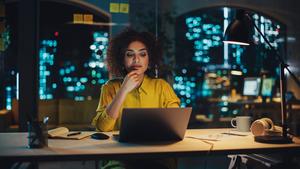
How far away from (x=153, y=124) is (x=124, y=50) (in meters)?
0.90

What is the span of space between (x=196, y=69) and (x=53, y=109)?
11.0 ft

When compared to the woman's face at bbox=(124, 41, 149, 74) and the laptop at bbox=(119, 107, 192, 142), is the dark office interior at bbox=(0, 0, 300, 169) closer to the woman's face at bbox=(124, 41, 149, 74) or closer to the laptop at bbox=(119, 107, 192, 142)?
the woman's face at bbox=(124, 41, 149, 74)

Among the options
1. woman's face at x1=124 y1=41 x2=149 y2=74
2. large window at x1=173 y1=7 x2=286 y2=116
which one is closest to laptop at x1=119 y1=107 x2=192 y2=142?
woman's face at x1=124 y1=41 x2=149 y2=74

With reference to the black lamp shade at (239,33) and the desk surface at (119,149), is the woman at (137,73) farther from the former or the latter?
the black lamp shade at (239,33)

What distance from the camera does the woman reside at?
247 centimetres

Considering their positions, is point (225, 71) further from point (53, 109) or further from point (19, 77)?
point (19, 77)

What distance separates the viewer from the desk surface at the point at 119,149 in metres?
1.56

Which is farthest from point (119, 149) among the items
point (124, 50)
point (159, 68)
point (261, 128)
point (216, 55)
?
point (216, 55)

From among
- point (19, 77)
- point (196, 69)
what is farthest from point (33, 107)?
point (196, 69)

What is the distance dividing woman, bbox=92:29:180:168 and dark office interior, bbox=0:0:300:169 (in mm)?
276

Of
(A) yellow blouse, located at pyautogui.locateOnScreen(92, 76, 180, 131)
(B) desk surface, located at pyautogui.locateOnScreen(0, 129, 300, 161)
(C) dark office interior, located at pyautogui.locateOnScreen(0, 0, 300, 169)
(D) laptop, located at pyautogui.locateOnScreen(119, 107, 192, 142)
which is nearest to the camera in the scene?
(B) desk surface, located at pyautogui.locateOnScreen(0, 129, 300, 161)

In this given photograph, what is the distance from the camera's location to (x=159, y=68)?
295 cm

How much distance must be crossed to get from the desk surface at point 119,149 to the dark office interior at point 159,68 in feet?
1.44

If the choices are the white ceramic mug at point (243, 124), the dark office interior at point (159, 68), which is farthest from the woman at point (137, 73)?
the white ceramic mug at point (243, 124)
